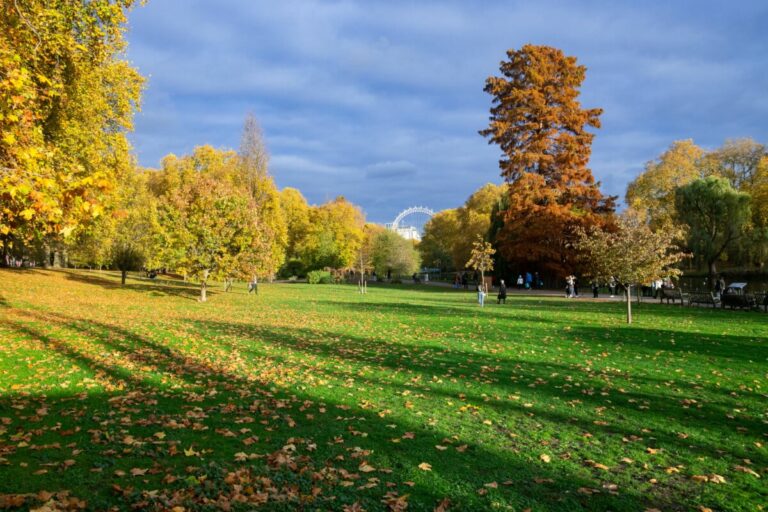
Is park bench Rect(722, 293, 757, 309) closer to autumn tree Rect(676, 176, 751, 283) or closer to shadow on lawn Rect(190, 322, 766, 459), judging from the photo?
shadow on lawn Rect(190, 322, 766, 459)

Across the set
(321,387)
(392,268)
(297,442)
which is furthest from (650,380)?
(392,268)

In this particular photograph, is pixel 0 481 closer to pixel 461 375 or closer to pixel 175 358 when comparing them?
pixel 175 358

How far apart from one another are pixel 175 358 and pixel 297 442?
17.9 ft

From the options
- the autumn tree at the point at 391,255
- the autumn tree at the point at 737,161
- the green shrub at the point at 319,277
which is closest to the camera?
the autumn tree at the point at 737,161

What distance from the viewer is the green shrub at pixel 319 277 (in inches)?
2307

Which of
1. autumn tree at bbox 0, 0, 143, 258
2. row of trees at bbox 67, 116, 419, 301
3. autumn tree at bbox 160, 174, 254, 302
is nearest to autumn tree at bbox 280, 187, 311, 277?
row of trees at bbox 67, 116, 419, 301

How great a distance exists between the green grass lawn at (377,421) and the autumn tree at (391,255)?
5744 cm

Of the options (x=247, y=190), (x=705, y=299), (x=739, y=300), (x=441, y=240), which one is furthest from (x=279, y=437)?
(x=441, y=240)

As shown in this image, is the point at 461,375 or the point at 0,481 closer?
the point at 0,481

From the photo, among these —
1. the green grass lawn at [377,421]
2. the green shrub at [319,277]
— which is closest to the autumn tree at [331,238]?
the green shrub at [319,277]

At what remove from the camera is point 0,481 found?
4.02 m

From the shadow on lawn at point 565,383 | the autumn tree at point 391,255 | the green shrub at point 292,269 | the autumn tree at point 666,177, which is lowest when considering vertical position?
the shadow on lawn at point 565,383

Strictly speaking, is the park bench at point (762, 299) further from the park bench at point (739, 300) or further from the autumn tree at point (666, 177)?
the autumn tree at point (666, 177)

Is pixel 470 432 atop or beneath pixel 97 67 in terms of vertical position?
beneath
